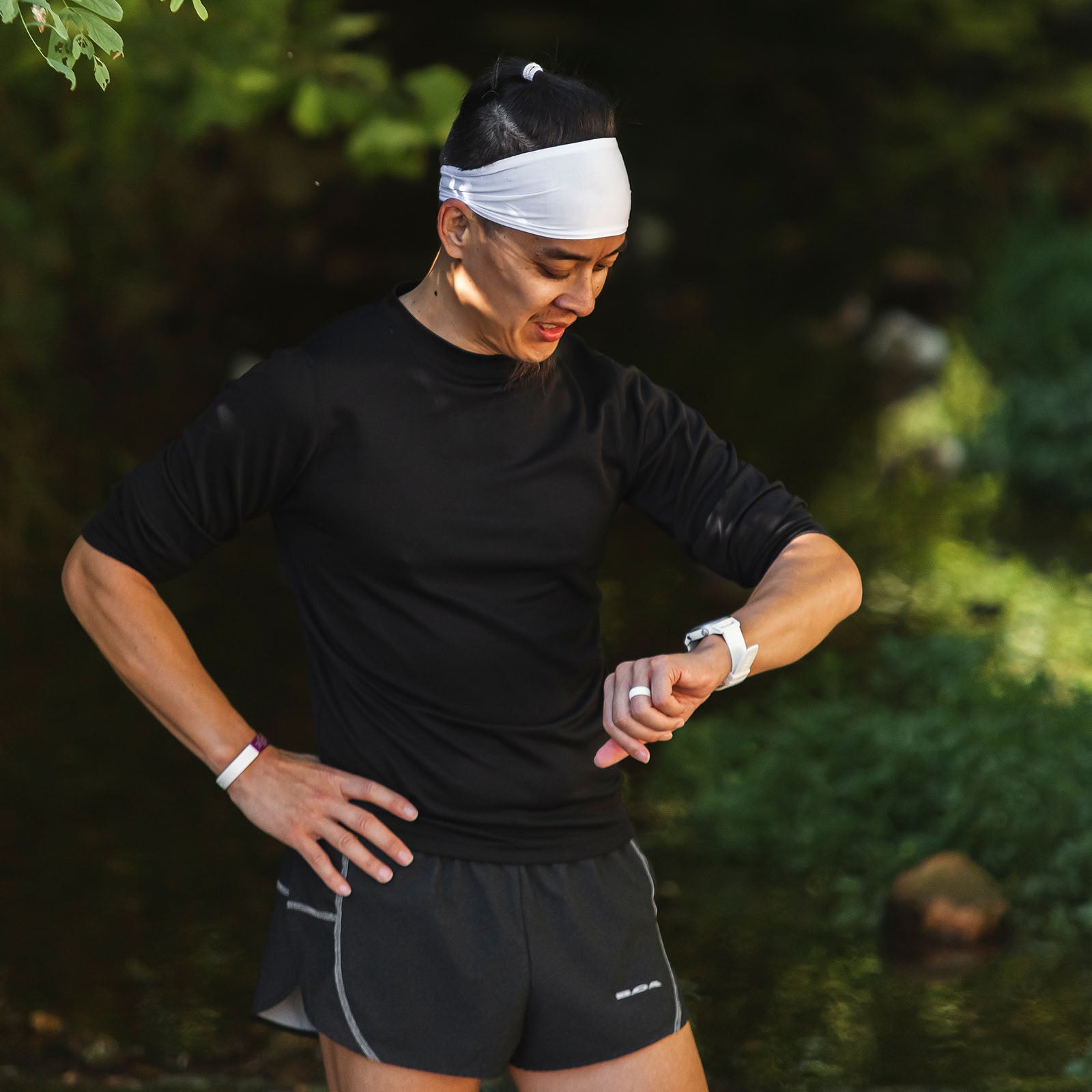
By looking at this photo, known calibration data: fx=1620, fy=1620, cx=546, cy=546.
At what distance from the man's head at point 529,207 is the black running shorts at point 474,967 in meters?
0.73

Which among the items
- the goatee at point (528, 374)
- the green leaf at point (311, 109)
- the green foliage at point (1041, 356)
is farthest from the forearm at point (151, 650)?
the green foliage at point (1041, 356)

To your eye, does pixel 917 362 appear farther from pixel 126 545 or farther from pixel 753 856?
pixel 126 545

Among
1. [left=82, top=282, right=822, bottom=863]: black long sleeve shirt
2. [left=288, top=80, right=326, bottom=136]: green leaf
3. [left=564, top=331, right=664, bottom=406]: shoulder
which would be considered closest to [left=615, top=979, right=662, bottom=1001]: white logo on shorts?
[left=82, top=282, right=822, bottom=863]: black long sleeve shirt

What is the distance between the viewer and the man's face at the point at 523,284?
2.12m

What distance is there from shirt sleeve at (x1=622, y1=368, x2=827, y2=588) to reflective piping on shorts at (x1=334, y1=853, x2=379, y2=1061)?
0.68 meters

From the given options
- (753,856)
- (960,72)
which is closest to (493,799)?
(753,856)

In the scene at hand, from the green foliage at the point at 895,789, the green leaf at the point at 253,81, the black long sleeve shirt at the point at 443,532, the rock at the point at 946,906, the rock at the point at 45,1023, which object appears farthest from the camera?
the green leaf at the point at 253,81

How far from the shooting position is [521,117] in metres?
2.15

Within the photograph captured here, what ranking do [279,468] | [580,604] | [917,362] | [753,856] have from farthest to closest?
[917,362]
[753,856]
[580,604]
[279,468]

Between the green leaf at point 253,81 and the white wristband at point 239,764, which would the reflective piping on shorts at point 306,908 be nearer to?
the white wristband at point 239,764

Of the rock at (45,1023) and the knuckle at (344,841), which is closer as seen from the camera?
the knuckle at (344,841)

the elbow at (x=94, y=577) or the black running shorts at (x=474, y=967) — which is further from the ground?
the elbow at (x=94, y=577)

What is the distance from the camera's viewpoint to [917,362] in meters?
10.4

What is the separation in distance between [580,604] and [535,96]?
70cm
